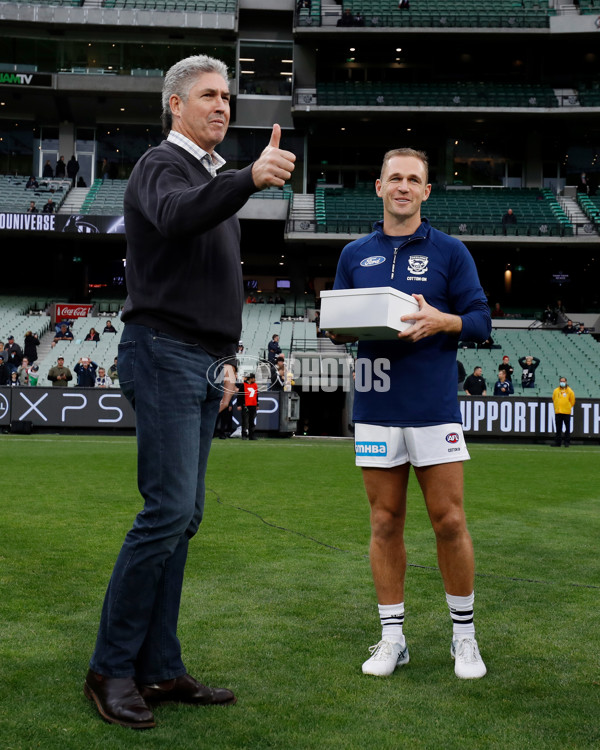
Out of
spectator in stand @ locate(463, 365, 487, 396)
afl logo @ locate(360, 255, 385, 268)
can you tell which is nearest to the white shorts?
afl logo @ locate(360, 255, 385, 268)

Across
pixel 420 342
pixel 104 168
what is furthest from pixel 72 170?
pixel 420 342

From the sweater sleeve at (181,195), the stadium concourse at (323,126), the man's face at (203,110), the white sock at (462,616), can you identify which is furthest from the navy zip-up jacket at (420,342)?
the stadium concourse at (323,126)

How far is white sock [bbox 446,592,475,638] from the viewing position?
3.82 metres

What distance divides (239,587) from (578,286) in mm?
40745

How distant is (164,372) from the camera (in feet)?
10.4

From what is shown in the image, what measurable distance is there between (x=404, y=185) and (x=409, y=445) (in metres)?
1.22

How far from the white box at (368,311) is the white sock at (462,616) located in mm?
1250

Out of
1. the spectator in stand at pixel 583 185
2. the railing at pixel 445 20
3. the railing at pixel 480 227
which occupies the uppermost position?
the railing at pixel 445 20

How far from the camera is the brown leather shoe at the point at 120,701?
301cm

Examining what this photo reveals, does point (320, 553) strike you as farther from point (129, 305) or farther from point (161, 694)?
point (129, 305)

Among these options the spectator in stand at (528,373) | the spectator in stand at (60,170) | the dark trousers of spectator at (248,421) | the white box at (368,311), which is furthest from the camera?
the spectator in stand at (60,170)

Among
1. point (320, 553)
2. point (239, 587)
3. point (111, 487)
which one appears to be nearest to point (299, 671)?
point (239, 587)

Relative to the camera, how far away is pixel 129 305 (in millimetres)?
3271

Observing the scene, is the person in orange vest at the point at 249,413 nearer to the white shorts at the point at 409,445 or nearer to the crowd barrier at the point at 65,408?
the crowd barrier at the point at 65,408
